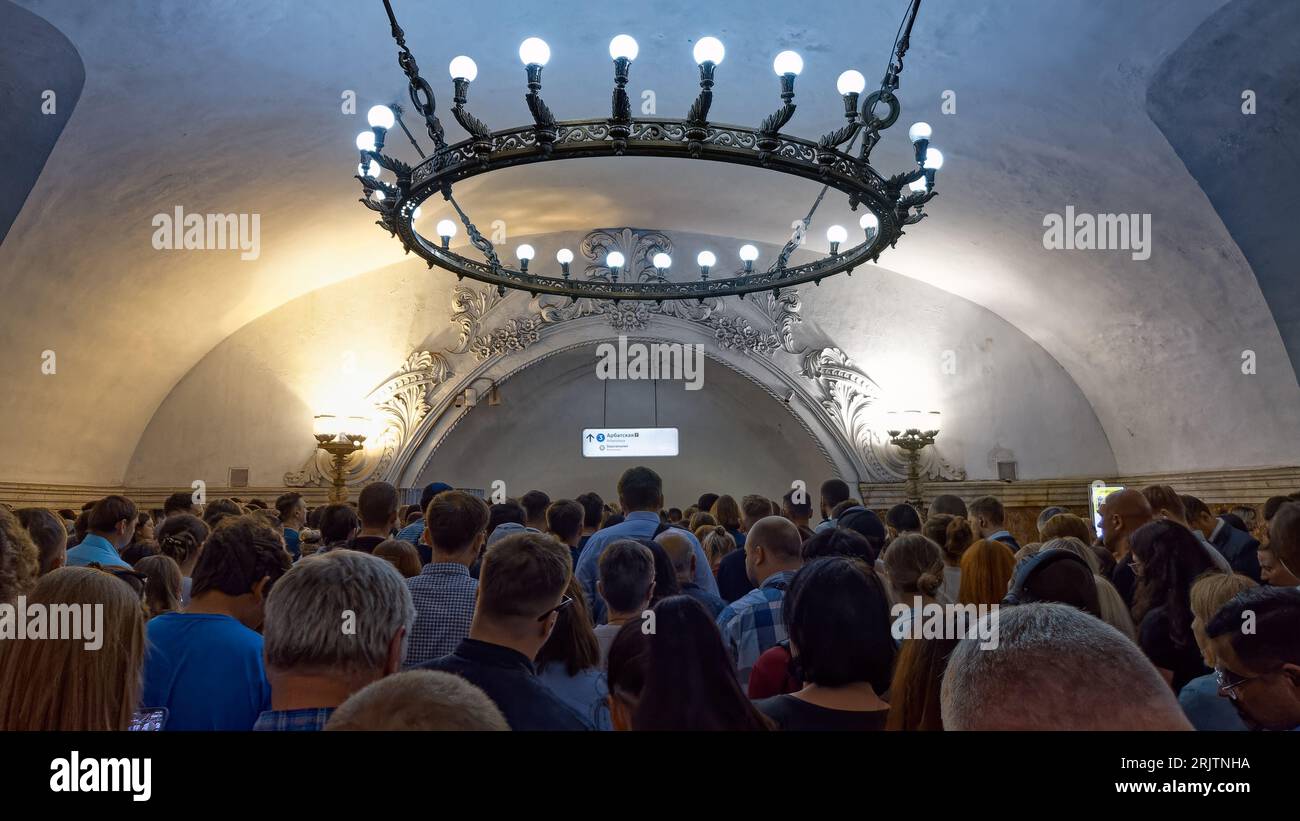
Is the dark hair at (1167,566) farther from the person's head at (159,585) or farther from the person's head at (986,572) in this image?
the person's head at (159,585)

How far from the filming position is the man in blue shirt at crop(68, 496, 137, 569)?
3.66 m

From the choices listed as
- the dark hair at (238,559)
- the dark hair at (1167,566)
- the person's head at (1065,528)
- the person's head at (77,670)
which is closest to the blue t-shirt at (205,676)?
the dark hair at (238,559)

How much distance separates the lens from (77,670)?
5.58 feet

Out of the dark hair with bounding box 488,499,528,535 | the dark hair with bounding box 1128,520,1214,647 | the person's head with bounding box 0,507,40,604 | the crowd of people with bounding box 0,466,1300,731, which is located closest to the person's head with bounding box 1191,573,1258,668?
the crowd of people with bounding box 0,466,1300,731

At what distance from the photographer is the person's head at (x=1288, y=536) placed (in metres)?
3.09

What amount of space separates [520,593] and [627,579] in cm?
75

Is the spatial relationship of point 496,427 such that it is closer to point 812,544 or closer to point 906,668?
point 812,544

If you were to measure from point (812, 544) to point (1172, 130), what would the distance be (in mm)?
4708

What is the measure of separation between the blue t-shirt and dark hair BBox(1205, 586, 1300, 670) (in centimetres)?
223

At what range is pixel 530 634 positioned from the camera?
78.7 inches

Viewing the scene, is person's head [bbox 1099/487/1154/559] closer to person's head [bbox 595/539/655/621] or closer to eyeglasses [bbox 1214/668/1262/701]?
eyeglasses [bbox 1214/668/1262/701]

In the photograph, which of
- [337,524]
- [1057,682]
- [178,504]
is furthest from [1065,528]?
[178,504]

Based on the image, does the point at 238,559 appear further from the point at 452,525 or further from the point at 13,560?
the point at 452,525

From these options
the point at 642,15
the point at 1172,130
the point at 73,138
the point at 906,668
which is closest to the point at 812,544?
the point at 906,668
